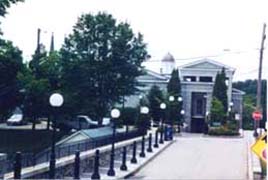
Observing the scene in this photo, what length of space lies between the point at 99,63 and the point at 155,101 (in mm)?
11168

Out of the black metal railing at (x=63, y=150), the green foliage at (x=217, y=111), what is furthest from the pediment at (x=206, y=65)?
the black metal railing at (x=63, y=150)

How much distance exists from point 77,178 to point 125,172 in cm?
266

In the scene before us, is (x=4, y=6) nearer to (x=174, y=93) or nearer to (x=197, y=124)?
Answer: (x=174, y=93)

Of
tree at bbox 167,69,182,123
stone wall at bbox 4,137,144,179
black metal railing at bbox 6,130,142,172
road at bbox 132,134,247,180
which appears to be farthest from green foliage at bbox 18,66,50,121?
tree at bbox 167,69,182,123

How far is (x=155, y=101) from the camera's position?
111ft

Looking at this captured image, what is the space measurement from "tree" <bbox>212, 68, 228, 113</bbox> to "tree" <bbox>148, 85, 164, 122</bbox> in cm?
473

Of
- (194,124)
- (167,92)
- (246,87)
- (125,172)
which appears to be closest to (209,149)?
(125,172)

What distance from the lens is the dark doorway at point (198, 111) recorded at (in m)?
40.3

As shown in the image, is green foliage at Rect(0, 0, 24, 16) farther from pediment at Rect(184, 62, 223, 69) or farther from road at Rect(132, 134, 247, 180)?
pediment at Rect(184, 62, 223, 69)

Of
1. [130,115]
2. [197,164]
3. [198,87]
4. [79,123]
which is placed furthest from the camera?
[198,87]

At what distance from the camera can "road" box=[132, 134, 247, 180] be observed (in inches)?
557

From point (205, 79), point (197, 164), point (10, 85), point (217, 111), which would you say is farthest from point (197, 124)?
point (197, 164)

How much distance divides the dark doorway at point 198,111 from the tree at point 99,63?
48.4 ft

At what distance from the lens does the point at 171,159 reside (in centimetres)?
1764
